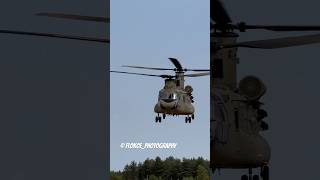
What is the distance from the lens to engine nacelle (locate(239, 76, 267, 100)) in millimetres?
9094

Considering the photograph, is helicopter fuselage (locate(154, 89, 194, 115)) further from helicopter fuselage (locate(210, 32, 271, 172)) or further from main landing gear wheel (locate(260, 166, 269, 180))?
main landing gear wheel (locate(260, 166, 269, 180))

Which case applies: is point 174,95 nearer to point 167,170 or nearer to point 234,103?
point 234,103

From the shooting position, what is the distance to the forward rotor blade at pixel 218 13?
876 cm

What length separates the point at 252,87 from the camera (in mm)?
9141

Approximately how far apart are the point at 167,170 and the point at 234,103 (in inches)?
57.8

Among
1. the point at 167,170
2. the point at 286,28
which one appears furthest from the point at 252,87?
the point at 167,170

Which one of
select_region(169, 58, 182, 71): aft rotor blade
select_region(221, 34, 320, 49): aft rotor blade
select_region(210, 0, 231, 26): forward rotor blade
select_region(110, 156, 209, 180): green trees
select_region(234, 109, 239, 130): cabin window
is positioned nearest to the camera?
select_region(110, 156, 209, 180): green trees

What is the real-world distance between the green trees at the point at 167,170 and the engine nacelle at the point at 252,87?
4.52ft

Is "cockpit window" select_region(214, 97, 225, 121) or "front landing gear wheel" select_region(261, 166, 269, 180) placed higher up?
"cockpit window" select_region(214, 97, 225, 121)

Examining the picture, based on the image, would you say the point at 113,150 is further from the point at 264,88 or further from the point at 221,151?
the point at 264,88

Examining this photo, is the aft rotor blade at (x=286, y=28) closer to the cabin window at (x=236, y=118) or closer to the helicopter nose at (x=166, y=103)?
the cabin window at (x=236, y=118)

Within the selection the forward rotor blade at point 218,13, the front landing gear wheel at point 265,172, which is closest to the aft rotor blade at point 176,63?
the forward rotor blade at point 218,13

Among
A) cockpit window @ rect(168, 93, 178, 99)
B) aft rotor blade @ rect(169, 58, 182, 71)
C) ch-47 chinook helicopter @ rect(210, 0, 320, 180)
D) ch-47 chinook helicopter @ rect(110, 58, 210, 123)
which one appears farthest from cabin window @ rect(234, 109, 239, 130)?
aft rotor blade @ rect(169, 58, 182, 71)
